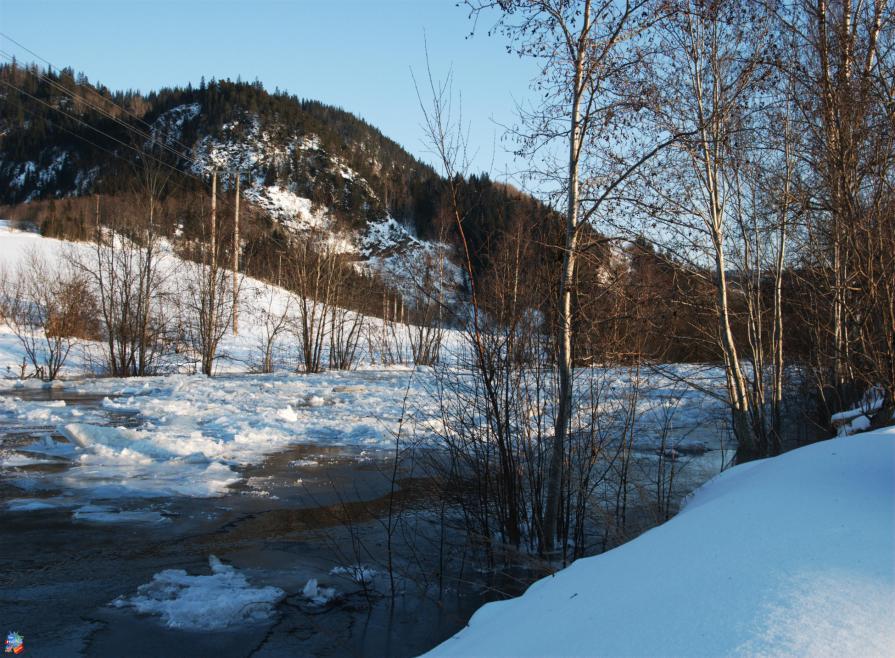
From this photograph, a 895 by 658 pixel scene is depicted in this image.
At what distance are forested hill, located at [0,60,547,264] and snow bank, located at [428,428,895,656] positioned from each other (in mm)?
68360

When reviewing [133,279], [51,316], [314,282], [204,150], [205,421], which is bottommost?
[205,421]

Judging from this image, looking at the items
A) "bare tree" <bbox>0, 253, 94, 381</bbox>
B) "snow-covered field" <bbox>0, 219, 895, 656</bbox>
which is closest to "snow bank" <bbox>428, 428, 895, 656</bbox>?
"snow-covered field" <bbox>0, 219, 895, 656</bbox>

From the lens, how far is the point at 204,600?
16.1ft

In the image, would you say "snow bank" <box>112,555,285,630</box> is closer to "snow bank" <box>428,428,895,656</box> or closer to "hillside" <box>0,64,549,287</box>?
"snow bank" <box>428,428,895,656</box>

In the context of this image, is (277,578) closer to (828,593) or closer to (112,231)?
(828,593)

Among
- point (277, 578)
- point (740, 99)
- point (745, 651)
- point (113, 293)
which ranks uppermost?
point (740, 99)

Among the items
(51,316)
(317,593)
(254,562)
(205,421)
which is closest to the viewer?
(317,593)

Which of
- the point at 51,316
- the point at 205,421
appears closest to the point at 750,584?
the point at 205,421

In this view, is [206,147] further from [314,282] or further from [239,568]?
[239,568]

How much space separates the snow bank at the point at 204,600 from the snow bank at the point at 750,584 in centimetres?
199

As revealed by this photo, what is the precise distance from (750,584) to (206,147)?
84.6 meters

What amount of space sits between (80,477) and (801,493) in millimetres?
8646

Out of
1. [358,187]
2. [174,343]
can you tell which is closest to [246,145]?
[358,187]

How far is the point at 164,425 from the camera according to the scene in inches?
488
